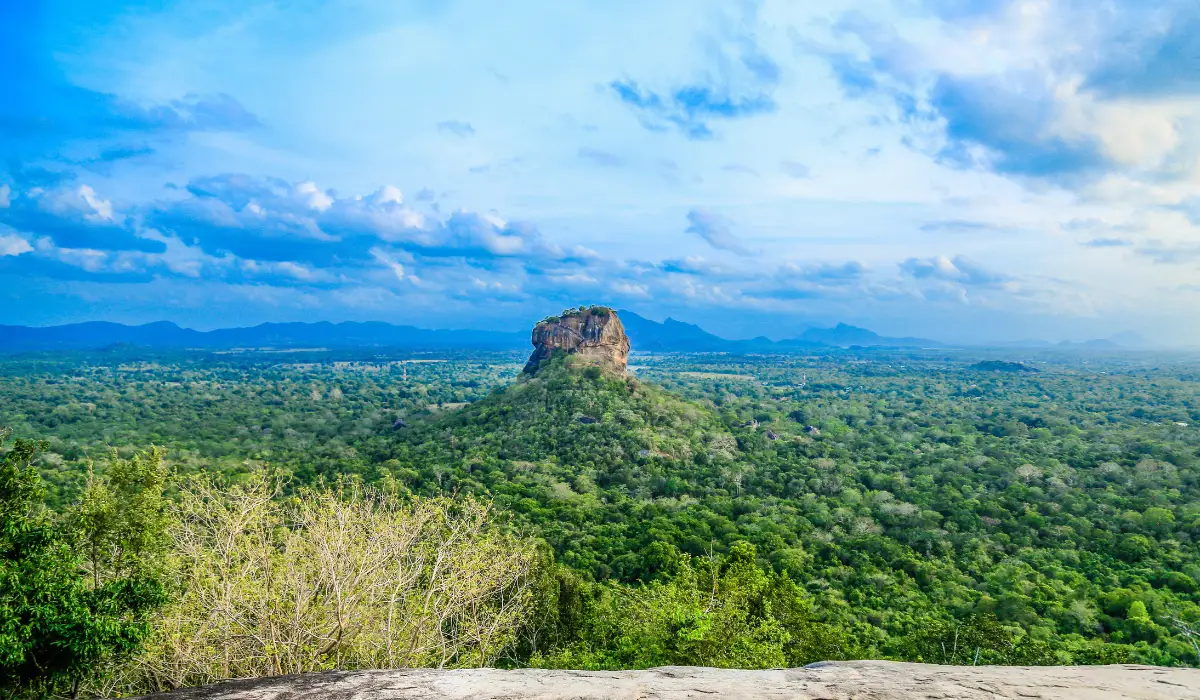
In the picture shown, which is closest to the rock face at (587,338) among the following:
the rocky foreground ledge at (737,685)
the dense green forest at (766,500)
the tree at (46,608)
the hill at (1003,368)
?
the dense green forest at (766,500)

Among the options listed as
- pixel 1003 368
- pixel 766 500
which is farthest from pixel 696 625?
pixel 1003 368

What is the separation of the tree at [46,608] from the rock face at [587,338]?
53305mm

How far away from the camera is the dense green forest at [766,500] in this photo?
18.9m

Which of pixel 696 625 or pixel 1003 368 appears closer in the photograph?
pixel 696 625

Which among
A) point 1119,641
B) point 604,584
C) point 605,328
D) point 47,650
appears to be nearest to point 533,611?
point 604,584

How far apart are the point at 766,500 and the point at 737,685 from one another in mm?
34682

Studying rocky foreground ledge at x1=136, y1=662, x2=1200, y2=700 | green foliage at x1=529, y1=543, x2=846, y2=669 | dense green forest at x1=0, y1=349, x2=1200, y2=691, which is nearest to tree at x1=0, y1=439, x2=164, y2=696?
rocky foreground ledge at x1=136, y1=662, x2=1200, y2=700

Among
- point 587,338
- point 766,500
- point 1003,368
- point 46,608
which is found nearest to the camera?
point 46,608

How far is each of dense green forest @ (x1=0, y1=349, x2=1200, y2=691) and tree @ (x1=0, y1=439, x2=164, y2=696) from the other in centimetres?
340

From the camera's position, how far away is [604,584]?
25.3 m

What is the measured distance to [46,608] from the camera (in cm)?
796

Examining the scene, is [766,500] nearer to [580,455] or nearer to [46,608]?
[580,455]

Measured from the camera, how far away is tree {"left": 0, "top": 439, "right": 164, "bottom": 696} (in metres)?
7.92

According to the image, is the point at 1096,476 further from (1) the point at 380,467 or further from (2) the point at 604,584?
(1) the point at 380,467
